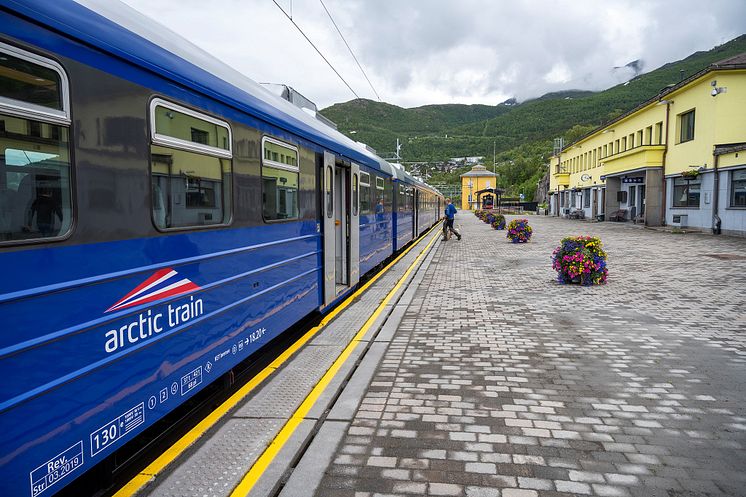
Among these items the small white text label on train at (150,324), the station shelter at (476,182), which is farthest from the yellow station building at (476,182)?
the small white text label on train at (150,324)

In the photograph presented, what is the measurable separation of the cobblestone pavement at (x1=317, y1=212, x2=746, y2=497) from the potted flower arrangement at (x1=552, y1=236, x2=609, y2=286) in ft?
3.76

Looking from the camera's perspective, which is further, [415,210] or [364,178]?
[415,210]

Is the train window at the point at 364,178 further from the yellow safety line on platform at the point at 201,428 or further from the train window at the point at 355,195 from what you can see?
the yellow safety line on platform at the point at 201,428

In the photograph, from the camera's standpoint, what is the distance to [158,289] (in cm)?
329

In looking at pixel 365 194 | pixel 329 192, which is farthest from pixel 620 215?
pixel 329 192

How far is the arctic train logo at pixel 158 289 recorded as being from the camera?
299 cm

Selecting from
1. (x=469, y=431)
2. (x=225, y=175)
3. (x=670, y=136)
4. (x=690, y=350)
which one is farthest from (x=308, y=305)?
(x=670, y=136)

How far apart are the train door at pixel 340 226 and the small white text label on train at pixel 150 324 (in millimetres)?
3778

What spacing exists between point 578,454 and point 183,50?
13.4ft

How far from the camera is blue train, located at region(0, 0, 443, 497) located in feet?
7.64

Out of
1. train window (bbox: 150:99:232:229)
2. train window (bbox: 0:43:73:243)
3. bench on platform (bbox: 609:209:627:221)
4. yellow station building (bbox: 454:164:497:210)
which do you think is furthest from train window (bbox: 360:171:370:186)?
yellow station building (bbox: 454:164:497:210)

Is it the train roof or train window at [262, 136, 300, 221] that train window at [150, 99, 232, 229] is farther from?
train window at [262, 136, 300, 221]

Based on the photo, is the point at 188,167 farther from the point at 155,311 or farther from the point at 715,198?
the point at 715,198

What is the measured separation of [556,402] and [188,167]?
365 cm
